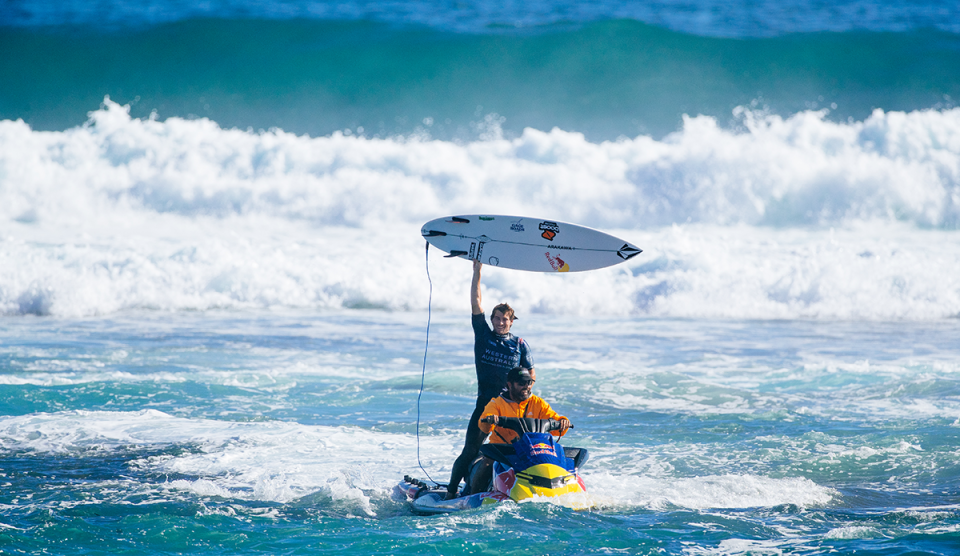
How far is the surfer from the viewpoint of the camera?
618 cm

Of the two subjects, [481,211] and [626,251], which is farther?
[481,211]

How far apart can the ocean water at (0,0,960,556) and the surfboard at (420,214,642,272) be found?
79.0 inches

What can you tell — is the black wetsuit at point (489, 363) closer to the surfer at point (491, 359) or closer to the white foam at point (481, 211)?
the surfer at point (491, 359)

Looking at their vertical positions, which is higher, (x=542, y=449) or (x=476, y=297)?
(x=476, y=297)

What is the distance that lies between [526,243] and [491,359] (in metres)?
1.65

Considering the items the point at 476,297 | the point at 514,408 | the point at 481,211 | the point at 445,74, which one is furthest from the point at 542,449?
the point at 445,74

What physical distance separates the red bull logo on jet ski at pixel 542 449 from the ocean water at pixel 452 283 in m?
0.50

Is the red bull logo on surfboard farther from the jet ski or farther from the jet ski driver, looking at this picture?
the jet ski

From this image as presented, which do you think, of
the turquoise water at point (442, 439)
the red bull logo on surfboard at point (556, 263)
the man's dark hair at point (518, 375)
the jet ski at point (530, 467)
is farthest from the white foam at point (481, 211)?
the man's dark hair at point (518, 375)

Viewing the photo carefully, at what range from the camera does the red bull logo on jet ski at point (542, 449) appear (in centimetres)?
573

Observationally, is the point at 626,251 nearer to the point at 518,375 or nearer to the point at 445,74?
the point at 518,375

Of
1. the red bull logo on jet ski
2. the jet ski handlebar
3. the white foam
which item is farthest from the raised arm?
the white foam

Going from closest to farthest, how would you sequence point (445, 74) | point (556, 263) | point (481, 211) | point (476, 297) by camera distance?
point (476, 297) → point (556, 263) → point (481, 211) → point (445, 74)

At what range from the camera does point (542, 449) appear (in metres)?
5.73
